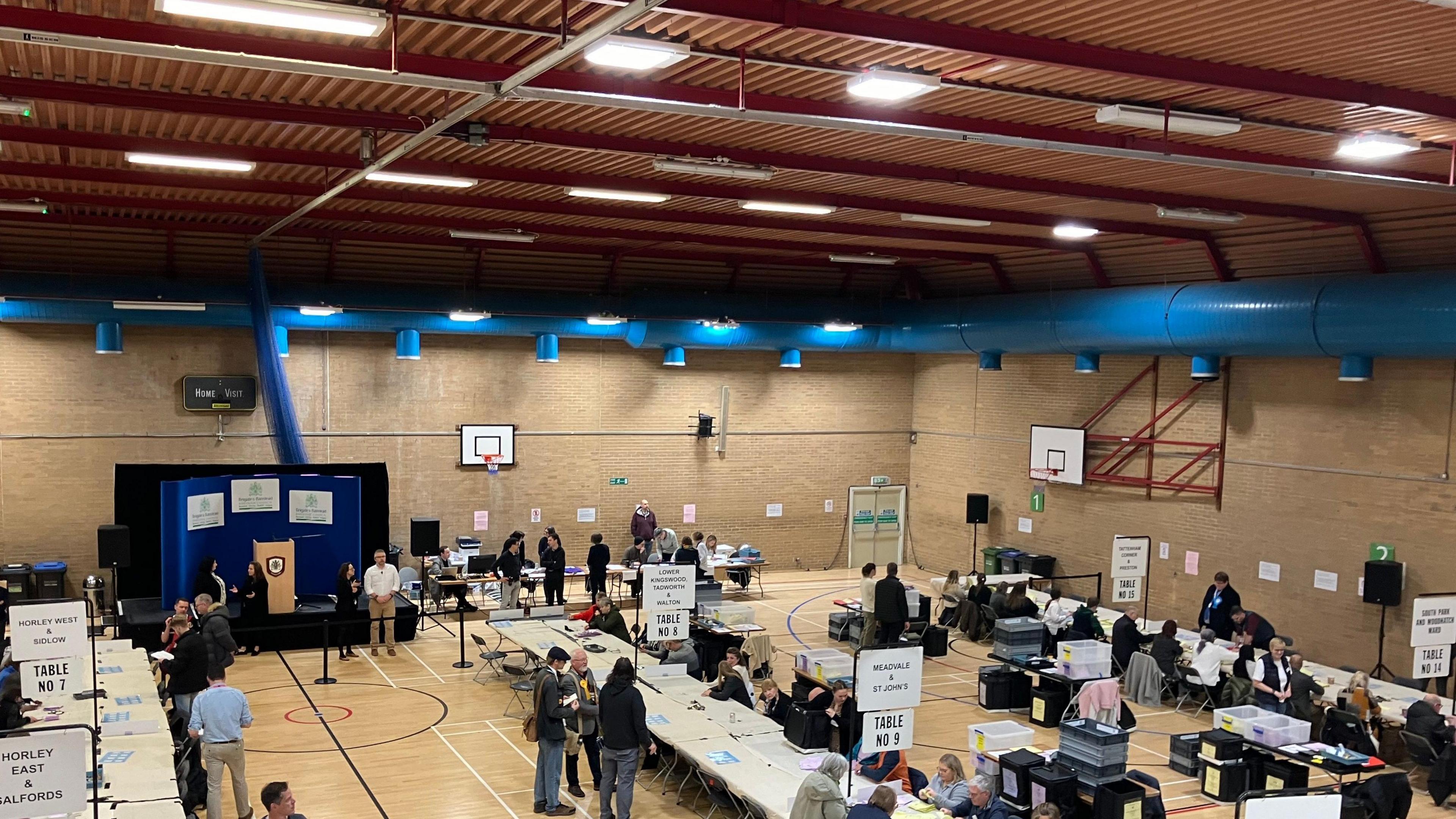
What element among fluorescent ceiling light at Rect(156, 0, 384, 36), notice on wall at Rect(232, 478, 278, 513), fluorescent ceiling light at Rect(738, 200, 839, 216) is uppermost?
fluorescent ceiling light at Rect(738, 200, 839, 216)

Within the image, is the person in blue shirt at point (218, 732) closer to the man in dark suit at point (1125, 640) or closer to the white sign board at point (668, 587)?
the white sign board at point (668, 587)

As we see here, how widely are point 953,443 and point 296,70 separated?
20.7 meters

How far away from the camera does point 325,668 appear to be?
16.3 m

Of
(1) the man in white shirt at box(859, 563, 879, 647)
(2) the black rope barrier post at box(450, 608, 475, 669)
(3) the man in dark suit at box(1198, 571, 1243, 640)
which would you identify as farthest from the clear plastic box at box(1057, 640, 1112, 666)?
(2) the black rope barrier post at box(450, 608, 475, 669)

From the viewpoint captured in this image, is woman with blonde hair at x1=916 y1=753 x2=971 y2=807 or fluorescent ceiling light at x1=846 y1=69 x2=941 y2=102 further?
woman with blonde hair at x1=916 y1=753 x2=971 y2=807

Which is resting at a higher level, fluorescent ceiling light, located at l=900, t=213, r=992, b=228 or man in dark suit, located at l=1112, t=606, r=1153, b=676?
fluorescent ceiling light, located at l=900, t=213, r=992, b=228

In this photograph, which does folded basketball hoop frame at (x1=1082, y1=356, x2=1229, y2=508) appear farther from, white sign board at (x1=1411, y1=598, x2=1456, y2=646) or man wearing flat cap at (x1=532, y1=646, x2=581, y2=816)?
man wearing flat cap at (x1=532, y1=646, x2=581, y2=816)

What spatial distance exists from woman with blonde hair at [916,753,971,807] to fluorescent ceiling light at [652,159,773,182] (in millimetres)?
5898

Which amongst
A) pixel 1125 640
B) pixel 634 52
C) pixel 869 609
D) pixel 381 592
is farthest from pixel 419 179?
pixel 1125 640

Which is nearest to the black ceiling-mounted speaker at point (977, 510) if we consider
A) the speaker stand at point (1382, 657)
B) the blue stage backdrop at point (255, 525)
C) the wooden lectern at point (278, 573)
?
the speaker stand at point (1382, 657)

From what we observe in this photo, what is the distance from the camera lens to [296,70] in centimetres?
727

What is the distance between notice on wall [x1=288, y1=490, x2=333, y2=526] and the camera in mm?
19578

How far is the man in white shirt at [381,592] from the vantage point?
18156 millimetres

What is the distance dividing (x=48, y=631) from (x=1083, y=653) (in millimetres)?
12337
